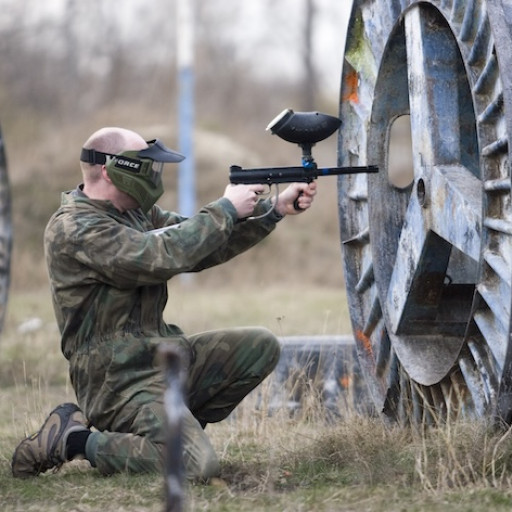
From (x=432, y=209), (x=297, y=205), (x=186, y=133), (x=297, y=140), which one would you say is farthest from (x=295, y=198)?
(x=186, y=133)

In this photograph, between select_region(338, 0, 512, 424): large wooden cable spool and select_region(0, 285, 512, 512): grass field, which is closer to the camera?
select_region(0, 285, 512, 512): grass field

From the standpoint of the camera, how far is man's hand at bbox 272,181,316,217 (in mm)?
5463

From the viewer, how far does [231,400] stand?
5.65 m

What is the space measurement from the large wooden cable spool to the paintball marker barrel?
1.45 feet

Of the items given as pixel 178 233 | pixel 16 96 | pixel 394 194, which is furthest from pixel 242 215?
pixel 16 96

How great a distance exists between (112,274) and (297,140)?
1.01m

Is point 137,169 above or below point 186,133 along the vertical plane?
below

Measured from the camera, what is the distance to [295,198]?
18.1 feet

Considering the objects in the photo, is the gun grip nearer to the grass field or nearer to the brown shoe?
the grass field

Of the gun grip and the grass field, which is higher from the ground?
the gun grip

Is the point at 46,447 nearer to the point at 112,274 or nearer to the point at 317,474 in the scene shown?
the point at 112,274

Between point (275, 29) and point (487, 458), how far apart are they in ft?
92.4

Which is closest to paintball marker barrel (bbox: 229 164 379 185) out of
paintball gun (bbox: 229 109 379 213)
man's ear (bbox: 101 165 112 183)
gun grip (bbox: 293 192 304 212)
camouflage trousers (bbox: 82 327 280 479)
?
paintball gun (bbox: 229 109 379 213)

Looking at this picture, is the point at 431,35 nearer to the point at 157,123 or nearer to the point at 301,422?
the point at 301,422
